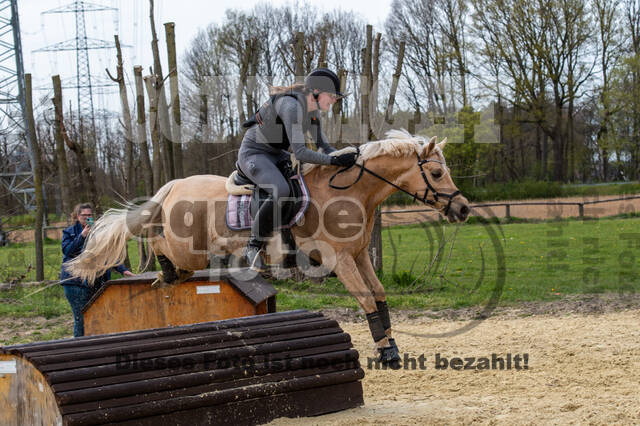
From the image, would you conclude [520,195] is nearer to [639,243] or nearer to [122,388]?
[639,243]

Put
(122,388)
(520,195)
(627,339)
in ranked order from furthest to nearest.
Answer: (520,195) < (627,339) < (122,388)

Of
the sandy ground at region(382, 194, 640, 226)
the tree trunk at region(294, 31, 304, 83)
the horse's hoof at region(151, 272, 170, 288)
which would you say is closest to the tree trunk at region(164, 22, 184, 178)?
the tree trunk at region(294, 31, 304, 83)

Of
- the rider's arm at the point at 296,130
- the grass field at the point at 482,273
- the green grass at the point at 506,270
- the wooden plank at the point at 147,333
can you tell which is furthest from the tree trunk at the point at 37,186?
the rider's arm at the point at 296,130

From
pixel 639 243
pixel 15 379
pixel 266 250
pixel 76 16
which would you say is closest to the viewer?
pixel 15 379

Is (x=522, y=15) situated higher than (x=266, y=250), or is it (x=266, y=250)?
(x=522, y=15)

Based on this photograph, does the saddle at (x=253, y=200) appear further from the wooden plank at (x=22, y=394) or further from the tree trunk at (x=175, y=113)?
the tree trunk at (x=175, y=113)

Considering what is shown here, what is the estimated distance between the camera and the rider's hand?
4.52 meters

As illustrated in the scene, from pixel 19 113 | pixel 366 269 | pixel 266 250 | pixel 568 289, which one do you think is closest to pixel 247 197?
pixel 266 250

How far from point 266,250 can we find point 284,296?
4.75 metres

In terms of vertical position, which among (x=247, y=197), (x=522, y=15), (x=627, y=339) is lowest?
(x=627, y=339)

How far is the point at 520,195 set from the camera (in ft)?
84.1

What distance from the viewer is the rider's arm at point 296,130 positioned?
4414 mm

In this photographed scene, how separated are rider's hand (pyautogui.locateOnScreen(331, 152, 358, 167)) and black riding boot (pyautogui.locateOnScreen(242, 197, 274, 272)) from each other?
0.55m

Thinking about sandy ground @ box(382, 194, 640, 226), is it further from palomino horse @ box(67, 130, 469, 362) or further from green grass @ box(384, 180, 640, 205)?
→ palomino horse @ box(67, 130, 469, 362)
